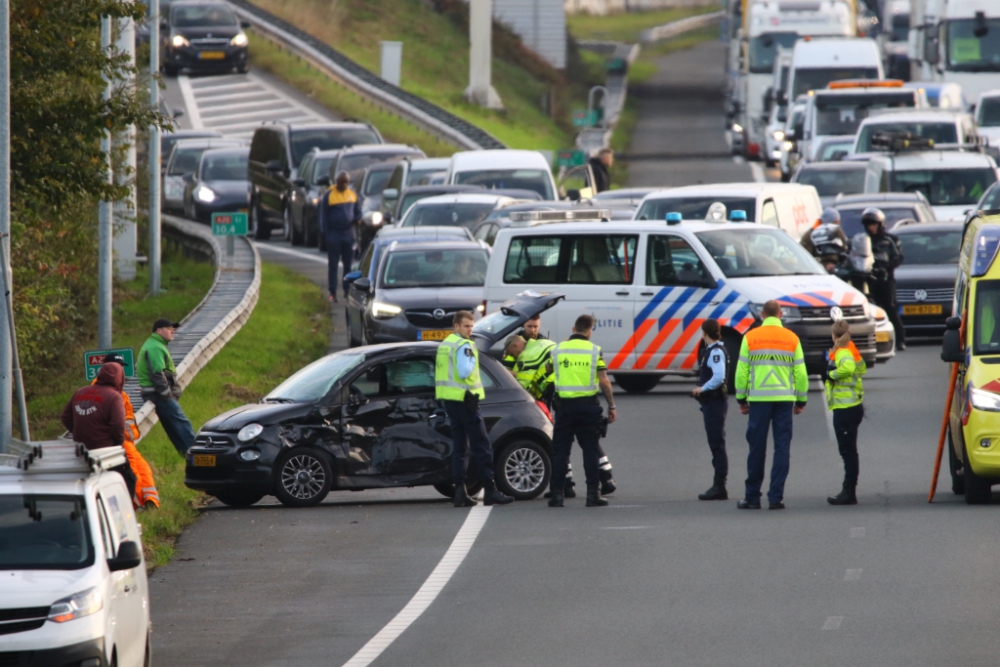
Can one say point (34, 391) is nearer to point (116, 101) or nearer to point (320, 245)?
point (116, 101)

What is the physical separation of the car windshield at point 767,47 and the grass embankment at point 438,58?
31.7ft

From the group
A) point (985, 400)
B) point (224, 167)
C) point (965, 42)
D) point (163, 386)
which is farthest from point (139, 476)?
point (965, 42)

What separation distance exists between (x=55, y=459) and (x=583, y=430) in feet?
21.5

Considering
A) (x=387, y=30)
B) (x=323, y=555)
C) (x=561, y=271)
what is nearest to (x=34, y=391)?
(x=561, y=271)

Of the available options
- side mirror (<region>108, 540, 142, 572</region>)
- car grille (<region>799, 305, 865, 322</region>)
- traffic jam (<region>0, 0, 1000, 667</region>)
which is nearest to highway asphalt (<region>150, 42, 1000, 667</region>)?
traffic jam (<region>0, 0, 1000, 667</region>)

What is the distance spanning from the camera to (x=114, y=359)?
16.3 metres

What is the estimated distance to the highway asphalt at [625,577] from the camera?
10672mm

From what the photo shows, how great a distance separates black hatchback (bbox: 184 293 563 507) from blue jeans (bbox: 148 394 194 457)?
179 cm

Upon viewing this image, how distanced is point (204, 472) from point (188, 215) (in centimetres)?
2681

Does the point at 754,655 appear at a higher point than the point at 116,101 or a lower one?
lower

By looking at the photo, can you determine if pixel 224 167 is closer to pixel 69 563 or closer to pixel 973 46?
pixel 973 46

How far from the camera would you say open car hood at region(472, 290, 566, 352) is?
17766 mm

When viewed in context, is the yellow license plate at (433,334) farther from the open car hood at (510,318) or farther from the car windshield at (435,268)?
the open car hood at (510,318)

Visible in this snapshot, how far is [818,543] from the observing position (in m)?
13.8
